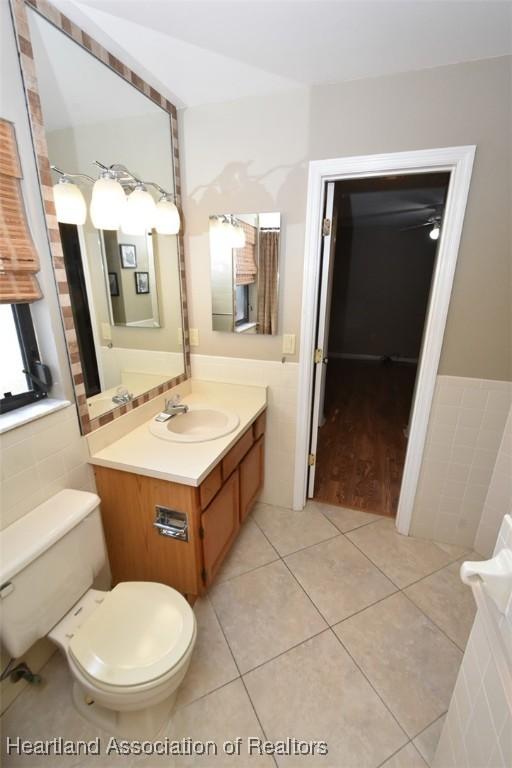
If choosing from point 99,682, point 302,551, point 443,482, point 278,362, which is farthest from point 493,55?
point 99,682

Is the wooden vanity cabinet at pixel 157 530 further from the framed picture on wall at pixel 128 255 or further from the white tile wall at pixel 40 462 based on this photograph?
the framed picture on wall at pixel 128 255

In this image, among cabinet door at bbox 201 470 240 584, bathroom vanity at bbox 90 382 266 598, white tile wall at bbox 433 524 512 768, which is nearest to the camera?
white tile wall at bbox 433 524 512 768

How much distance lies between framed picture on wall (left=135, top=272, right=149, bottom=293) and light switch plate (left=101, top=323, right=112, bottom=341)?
0.97 ft

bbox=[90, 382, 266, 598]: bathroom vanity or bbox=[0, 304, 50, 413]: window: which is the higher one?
bbox=[0, 304, 50, 413]: window

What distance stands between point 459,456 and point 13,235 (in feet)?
7.23

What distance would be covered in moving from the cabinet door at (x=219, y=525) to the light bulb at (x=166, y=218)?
1.30m

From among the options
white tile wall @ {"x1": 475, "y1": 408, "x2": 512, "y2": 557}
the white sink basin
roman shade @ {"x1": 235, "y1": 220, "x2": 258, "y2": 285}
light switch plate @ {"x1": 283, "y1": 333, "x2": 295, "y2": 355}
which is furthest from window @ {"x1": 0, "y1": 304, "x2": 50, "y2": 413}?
white tile wall @ {"x1": 475, "y1": 408, "x2": 512, "y2": 557}

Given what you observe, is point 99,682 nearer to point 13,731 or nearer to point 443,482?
point 13,731

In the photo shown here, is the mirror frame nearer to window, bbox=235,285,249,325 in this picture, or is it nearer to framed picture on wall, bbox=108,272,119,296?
framed picture on wall, bbox=108,272,119,296

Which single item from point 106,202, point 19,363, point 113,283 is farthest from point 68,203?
point 19,363

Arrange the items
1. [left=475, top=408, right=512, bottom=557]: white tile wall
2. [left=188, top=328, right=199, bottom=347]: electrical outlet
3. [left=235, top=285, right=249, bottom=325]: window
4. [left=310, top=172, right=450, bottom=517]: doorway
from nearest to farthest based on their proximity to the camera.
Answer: [left=475, top=408, right=512, bottom=557]: white tile wall
[left=235, top=285, right=249, bottom=325]: window
[left=188, top=328, right=199, bottom=347]: electrical outlet
[left=310, top=172, right=450, bottom=517]: doorway

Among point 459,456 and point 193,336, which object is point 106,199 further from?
point 459,456

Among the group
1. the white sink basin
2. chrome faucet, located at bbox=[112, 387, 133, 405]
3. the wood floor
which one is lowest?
the wood floor

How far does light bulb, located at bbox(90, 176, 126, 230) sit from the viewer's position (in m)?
1.27
